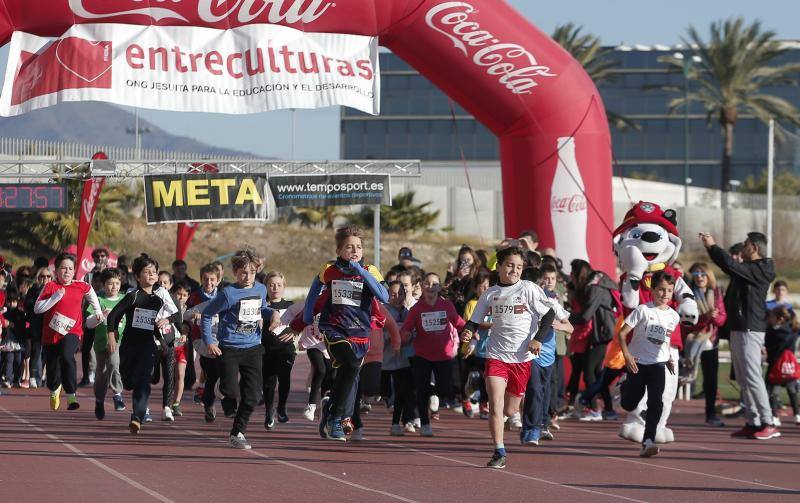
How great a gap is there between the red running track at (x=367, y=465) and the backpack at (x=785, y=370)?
0.82m

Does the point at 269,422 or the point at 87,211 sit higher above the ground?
the point at 87,211

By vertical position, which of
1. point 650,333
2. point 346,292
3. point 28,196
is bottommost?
point 650,333

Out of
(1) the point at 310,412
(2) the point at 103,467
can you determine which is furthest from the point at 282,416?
(2) the point at 103,467

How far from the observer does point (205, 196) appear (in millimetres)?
23109

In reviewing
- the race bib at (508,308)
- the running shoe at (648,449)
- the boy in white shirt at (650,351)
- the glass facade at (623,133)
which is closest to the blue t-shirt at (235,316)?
the race bib at (508,308)

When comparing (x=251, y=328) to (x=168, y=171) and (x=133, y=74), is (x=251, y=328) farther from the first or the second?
(x=168, y=171)

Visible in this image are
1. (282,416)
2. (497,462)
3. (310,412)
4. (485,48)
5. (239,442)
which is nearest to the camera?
(497,462)

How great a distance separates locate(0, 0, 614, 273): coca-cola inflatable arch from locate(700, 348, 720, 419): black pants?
9.21ft

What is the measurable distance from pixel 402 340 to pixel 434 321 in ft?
1.15

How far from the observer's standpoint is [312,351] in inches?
521

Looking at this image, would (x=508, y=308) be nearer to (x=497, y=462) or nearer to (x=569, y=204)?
(x=497, y=462)

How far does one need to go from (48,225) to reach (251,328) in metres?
30.5

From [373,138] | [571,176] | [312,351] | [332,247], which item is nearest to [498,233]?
[332,247]

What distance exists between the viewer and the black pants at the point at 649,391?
35.6 ft
